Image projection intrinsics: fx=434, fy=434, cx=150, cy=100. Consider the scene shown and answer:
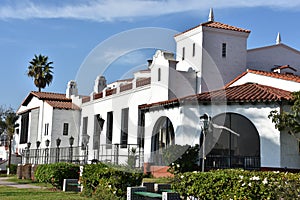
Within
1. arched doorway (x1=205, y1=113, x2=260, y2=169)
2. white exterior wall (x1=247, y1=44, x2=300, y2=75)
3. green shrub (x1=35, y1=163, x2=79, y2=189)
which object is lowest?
green shrub (x1=35, y1=163, x2=79, y2=189)

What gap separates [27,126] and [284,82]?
2968 centimetres

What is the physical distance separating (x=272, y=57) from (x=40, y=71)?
106 feet

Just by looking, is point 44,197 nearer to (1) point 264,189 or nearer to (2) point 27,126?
(1) point 264,189

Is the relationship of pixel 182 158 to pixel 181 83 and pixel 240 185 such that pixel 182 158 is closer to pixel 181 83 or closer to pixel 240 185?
pixel 181 83

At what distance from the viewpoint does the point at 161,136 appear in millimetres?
26219

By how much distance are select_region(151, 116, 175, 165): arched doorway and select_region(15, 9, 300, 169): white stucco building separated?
0.20 feet

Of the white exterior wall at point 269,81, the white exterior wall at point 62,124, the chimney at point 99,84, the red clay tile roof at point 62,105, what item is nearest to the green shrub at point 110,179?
the white exterior wall at point 269,81

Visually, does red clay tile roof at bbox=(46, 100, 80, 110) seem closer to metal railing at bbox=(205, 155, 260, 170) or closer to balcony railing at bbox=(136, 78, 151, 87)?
balcony railing at bbox=(136, 78, 151, 87)

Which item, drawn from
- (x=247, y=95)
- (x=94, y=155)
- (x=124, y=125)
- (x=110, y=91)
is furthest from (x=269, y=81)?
(x=94, y=155)

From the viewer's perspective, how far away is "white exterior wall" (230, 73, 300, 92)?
74.4 feet

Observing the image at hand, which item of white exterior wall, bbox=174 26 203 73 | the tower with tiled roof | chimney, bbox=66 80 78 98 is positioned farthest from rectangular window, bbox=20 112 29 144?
the tower with tiled roof

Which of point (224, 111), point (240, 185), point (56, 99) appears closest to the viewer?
point (240, 185)

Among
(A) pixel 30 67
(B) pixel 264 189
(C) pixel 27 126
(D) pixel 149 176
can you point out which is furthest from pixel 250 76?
(A) pixel 30 67

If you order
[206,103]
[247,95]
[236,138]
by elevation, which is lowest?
[236,138]
